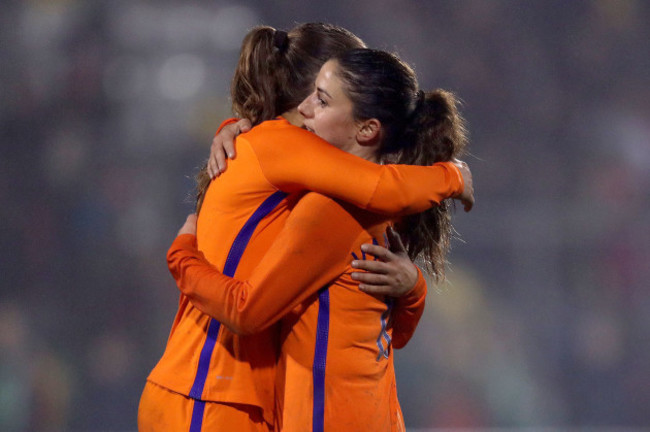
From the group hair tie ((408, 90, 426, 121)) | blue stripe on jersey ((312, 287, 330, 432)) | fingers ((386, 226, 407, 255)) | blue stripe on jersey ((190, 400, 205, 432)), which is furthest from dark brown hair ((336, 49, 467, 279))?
blue stripe on jersey ((190, 400, 205, 432))

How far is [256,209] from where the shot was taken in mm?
1236

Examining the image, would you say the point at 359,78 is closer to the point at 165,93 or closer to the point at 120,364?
the point at 165,93

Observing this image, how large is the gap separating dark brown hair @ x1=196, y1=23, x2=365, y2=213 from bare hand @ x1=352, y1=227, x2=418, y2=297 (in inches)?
13.8

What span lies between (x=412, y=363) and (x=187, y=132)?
4.65 feet

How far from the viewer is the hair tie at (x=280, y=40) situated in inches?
57.1

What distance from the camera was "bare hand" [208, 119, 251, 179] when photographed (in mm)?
1293

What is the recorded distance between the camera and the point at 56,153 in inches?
119

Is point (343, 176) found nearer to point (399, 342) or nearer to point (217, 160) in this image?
point (217, 160)

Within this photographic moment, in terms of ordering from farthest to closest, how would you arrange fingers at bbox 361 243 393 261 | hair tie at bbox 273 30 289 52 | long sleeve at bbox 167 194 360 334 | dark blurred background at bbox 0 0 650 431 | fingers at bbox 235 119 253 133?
dark blurred background at bbox 0 0 650 431
hair tie at bbox 273 30 289 52
fingers at bbox 235 119 253 133
fingers at bbox 361 243 393 261
long sleeve at bbox 167 194 360 334

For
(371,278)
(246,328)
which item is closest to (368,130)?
(371,278)

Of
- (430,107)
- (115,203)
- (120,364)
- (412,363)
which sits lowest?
(120,364)

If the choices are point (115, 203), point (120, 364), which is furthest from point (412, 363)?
point (115, 203)

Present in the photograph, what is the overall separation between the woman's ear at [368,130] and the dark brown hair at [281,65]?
18cm

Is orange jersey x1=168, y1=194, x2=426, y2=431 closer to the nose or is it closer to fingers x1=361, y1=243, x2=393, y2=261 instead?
fingers x1=361, y1=243, x2=393, y2=261
